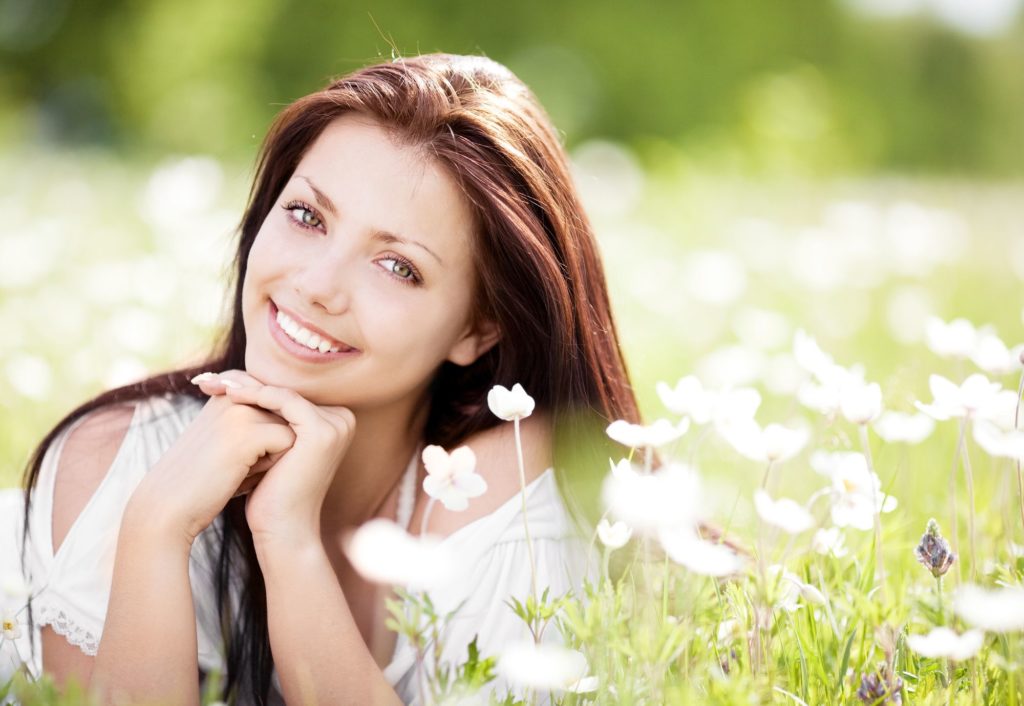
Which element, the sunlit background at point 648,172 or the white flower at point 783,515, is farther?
the sunlit background at point 648,172

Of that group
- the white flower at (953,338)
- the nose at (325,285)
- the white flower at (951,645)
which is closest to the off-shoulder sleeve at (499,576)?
the nose at (325,285)

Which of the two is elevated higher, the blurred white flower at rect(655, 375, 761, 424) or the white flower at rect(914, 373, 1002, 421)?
the white flower at rect(914, 373, 1002, 421)

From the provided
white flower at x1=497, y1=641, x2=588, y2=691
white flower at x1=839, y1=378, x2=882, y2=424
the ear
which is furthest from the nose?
white flower at x1=839, y1=378, x2=882, y2=424

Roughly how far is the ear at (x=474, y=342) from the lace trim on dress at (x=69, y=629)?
0.91 m

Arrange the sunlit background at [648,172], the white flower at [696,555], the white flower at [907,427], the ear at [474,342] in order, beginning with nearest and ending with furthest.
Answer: the white flower at [696,555]
the white flower at [907,427]
the ear at [474,342]
the sunlit background at [648,172]

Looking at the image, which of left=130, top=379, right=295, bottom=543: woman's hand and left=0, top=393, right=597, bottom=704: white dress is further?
left=0, top=393, right=597, bottom=704: white dress

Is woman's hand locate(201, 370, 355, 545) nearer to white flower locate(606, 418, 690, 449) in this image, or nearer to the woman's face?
the woman's face

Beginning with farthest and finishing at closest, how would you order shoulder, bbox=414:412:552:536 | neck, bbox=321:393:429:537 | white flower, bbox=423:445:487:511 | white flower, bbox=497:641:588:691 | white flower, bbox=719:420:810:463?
neck, bbox=321:393:429:537, shoulder, bbox=414:412:552:536, white flower, bbox=423:445:487:511, white flower, bbox=719:420:810:463, white flower, bbox=497:641:588:691

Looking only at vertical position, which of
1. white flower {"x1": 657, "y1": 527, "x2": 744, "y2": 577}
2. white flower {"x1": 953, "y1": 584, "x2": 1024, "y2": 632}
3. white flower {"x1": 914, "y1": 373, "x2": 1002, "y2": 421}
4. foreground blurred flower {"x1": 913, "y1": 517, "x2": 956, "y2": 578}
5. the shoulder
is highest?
white flower {"x1": 914, "y1": 373, "x2": 1002, "y2": 421}

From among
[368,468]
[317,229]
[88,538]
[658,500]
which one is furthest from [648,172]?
[658,500]

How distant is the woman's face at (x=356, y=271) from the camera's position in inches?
77.4

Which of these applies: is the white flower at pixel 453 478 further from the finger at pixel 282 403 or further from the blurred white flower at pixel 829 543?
the blurred white flower at pixel 829 543

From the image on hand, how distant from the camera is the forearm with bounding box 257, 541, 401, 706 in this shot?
1.76 m

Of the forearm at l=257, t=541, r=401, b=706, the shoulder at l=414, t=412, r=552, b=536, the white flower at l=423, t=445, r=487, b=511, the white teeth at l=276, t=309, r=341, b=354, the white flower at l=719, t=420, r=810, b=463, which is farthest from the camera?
the shoulder at l=414, t=412, r=552, b=536
